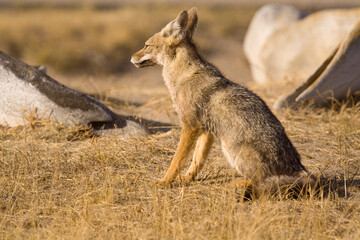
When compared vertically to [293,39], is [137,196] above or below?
below

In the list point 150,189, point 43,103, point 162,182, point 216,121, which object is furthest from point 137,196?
point 43,103

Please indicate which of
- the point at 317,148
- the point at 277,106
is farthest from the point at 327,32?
the point at 317,148

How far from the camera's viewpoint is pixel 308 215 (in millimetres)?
3783

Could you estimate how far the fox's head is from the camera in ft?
15.3

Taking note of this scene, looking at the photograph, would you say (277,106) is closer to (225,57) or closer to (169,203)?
(169,203)

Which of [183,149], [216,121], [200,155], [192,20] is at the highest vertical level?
[192,20]

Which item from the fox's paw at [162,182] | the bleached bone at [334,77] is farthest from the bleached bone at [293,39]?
the fox's paw at [162,182]

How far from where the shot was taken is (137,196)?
170 inches

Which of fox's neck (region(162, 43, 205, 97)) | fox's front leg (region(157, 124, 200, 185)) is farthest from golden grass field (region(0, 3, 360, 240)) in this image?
fox's neck (region(162, 43, 205, 97))

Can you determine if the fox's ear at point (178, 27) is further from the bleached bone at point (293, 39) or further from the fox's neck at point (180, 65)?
the bleached bone at point (293, 39)

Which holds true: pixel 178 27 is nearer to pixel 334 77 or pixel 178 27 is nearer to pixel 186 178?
pixel 186 178

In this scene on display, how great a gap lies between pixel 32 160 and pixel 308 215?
293 centimetres

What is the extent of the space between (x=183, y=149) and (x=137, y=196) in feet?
2.02

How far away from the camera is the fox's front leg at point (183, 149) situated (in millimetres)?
4422
